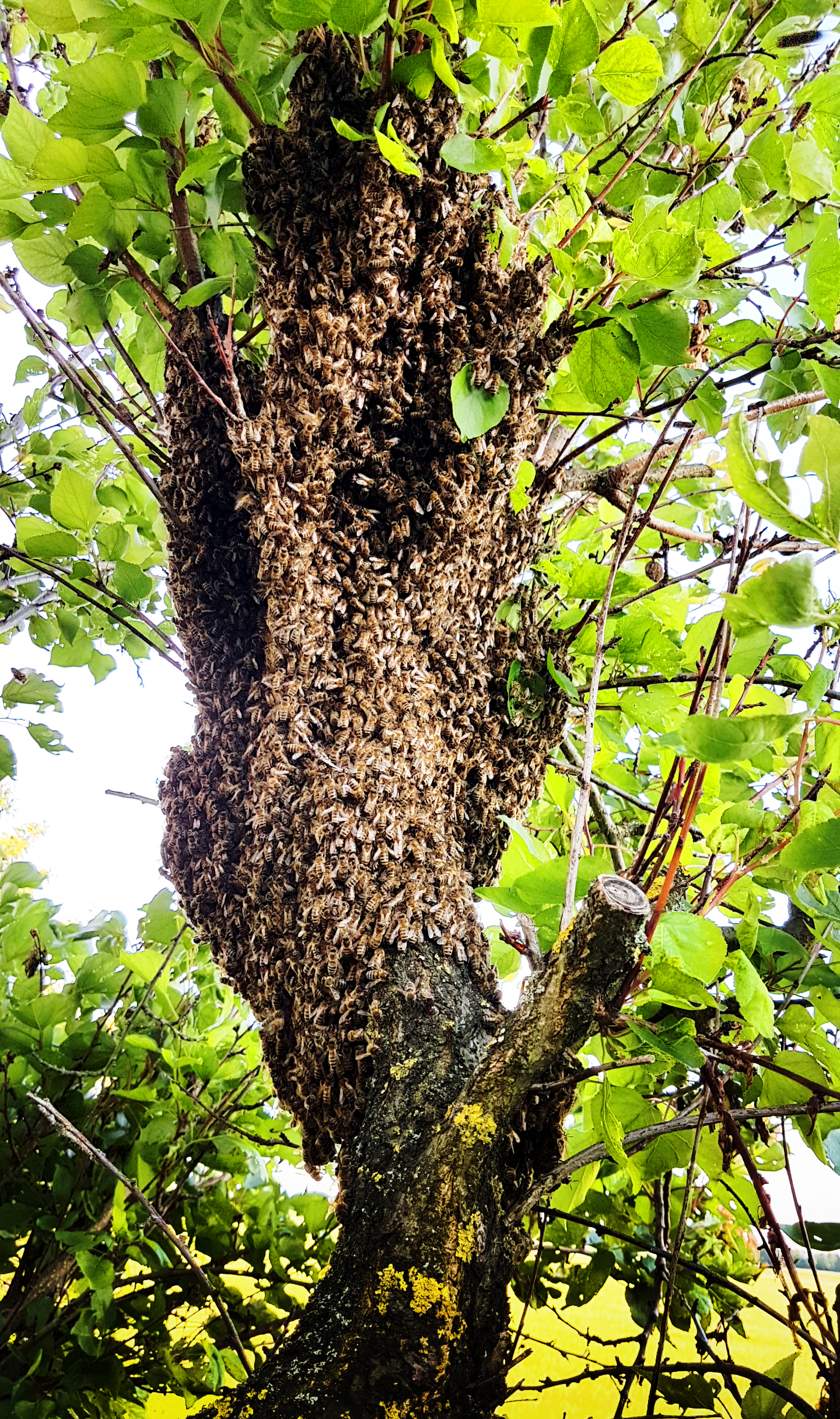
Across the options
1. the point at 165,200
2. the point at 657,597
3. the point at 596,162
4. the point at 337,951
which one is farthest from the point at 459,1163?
the point at 596,162

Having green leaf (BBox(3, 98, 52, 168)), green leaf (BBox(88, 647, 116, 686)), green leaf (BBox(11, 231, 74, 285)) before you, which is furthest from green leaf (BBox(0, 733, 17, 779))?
green leaf (BBox(3, 98, 52, 168))

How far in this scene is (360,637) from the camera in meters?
1.05

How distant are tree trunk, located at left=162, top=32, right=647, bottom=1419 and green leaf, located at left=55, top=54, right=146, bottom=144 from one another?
170 millimetres

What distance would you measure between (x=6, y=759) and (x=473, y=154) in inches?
52.4

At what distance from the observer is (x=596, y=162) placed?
1229mm

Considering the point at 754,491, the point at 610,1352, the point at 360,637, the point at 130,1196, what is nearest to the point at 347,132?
the point at 360,637

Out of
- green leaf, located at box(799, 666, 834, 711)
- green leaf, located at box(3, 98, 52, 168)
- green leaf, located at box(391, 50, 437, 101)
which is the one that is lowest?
green leaf, located at box(799, 666, 834, 711)

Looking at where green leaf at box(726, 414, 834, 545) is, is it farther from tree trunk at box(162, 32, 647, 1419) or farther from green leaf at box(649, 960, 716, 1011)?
tree trunk at box(162, 32, 647, 1419)

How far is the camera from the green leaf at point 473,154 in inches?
32.9

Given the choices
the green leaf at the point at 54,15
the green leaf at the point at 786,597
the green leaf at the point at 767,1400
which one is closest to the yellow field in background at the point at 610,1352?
the green leaf at the point at 767,1400

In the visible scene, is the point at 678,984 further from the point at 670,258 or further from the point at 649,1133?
the point at 670,258

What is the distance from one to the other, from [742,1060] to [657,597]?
2.84 ft

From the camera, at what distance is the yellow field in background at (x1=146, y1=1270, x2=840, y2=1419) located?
54.8 inches

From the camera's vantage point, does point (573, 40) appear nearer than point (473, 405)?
Yes
